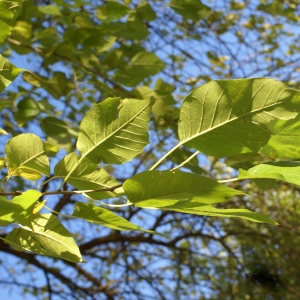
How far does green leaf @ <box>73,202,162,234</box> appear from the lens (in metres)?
0.50

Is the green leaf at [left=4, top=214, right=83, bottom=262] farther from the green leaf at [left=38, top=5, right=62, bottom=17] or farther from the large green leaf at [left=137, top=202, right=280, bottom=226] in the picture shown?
the green leaf at [left=38, top=5, right=62, bottom=17]

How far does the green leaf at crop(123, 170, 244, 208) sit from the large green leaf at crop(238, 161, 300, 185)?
28mm

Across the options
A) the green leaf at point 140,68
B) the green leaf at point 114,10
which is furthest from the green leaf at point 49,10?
the green leaf at point 140,68

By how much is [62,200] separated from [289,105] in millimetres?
2112

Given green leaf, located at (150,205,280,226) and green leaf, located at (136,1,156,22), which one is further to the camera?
green leaf, located at (136,1,156,22)

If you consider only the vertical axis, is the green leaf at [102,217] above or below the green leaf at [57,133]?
above

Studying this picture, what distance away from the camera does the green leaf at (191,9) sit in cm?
145

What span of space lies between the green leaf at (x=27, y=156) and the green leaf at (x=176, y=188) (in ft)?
0.59

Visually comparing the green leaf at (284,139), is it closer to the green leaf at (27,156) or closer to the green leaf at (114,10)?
the green leaf at (27,156)

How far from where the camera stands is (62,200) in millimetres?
2475

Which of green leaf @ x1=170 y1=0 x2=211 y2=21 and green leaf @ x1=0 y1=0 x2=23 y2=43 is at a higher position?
green leaf @ x1=0 y1=0 x2=23 y2=43

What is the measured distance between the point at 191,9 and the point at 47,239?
1.14 metres

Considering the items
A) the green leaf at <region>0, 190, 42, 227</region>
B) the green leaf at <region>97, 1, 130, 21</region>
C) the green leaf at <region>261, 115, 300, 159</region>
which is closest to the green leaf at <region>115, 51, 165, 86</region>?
the green leaf at <region>97, 1, 130, 21</region>

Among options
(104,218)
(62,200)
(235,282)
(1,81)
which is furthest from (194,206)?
(235,282)
